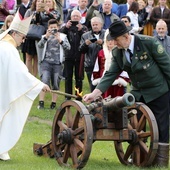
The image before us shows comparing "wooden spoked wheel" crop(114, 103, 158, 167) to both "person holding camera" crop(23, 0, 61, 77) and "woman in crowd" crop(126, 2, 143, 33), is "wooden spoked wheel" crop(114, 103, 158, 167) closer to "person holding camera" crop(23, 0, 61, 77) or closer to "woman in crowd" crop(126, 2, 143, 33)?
"person holding camera" crop(23, 0, 61, 77)

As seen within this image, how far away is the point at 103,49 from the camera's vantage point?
13.5 m

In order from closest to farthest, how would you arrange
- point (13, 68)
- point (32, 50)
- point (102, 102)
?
point (102, 102)
point (13, 68)
point (32, 50)

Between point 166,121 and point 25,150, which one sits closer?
point 166,121

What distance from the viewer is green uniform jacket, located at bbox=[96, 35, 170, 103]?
366 inches

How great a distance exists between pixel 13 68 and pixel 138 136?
2.22m

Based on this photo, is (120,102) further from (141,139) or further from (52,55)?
(52,55)

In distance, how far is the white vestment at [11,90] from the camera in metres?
9.91

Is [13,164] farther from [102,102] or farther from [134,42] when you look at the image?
[134,42]

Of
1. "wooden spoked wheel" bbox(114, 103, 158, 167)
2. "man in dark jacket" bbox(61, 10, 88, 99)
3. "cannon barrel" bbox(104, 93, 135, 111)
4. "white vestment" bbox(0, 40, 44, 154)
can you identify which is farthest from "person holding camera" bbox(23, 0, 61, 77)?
"cannon barrel" bbox(104, 93, 135, 111)

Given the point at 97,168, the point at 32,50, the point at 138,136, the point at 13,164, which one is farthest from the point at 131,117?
the point at 32,50

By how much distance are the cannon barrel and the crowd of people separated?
1.64 ft

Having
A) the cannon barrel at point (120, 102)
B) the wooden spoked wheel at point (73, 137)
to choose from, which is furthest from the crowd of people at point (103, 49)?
the cannon barrel at point (120, 102)

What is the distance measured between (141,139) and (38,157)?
1.85 m

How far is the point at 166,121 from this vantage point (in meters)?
9.63
